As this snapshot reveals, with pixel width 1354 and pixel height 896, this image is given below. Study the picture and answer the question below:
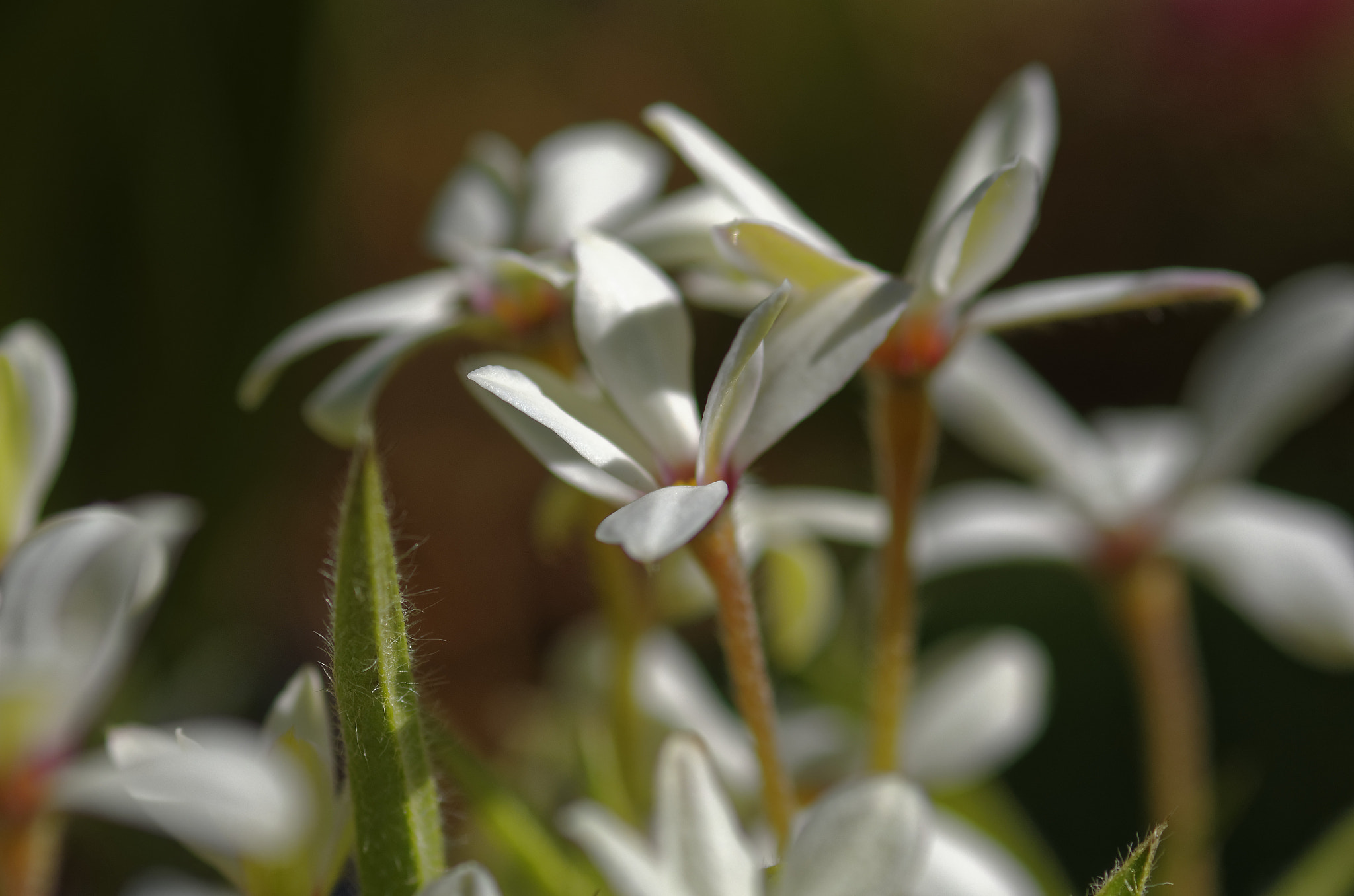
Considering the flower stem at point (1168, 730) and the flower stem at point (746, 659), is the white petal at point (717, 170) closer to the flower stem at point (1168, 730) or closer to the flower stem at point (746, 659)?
the flower stem at point (746, 659)

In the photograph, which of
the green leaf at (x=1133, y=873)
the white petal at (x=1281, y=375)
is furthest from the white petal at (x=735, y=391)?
the white petal at (x=1281, y=375)

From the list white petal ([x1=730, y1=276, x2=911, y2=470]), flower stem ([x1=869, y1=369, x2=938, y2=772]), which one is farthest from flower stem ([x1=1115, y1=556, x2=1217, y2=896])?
white petal ([x1=730, y1=276, x2=911, y2=470])

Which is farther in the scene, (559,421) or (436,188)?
(436,188)

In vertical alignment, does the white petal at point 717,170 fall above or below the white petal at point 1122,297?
above

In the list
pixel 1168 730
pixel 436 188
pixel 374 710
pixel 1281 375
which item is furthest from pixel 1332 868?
pixel 436 188

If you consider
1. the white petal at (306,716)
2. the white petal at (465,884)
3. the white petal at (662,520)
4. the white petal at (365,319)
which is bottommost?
the white petal at (465,884)

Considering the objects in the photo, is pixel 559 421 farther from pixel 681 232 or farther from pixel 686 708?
pixel 686 708

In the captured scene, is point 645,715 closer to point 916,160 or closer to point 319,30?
point 319,30
